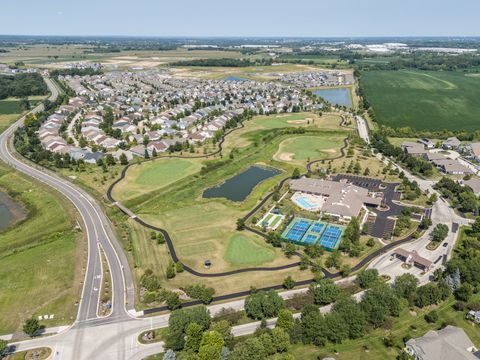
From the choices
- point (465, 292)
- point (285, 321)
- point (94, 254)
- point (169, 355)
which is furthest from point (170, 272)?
point (465, 292)

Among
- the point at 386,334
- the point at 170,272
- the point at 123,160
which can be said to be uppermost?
the point at 123,160

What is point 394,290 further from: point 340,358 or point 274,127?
point 274,127

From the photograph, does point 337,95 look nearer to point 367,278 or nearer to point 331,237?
point 331,237

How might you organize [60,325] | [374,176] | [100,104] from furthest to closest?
[100,104] < [374,176] < [60,325]

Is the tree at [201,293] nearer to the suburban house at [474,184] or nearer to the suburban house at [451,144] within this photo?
the suburban house at [474,184]

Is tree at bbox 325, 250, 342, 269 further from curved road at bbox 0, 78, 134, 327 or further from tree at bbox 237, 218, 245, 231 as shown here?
curved road at bbox 0, 78, 134, 327

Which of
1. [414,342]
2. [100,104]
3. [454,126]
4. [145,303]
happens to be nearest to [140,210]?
[145,303]
